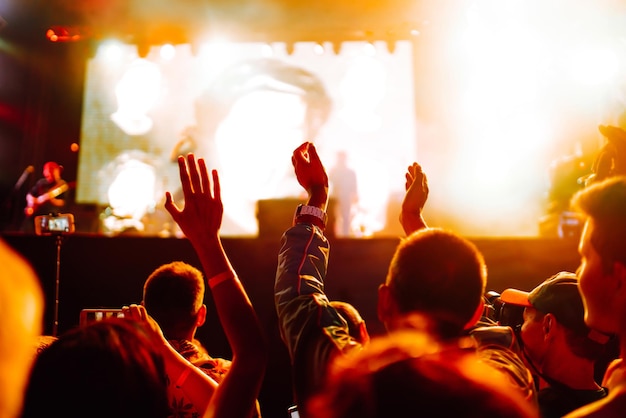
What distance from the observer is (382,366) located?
0.75m

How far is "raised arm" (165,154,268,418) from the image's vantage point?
1144 mm

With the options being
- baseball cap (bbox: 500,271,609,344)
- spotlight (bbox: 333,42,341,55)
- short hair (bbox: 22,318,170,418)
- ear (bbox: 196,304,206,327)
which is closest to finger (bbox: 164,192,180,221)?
short hair (bbox: 22,318,170,418)

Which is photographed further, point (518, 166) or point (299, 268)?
point (518, 166)

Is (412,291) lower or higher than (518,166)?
lower

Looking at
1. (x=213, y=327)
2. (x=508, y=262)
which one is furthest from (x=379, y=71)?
(x=213, y=327)

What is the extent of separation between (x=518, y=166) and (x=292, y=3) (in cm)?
527

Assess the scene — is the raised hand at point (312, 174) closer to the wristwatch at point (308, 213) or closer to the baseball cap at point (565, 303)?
the wristwatch at point (308, 213)

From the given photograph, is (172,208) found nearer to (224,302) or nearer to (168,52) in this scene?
(224,302)

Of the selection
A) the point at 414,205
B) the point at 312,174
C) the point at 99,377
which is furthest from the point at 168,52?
the point at 99,377

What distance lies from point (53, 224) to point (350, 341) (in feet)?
10.5

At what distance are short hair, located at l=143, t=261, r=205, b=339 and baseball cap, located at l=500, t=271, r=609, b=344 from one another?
4.04 feet

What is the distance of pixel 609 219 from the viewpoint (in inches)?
49.0

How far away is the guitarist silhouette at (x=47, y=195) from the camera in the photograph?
328 inches

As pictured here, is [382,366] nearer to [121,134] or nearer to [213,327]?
[213,327]
